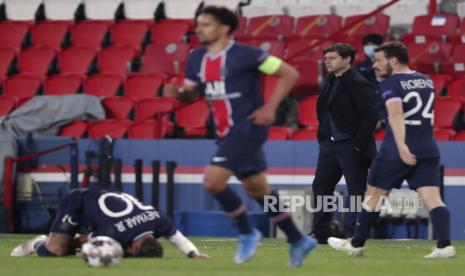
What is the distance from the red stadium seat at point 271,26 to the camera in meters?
20.9

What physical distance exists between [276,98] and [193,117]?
918 cm

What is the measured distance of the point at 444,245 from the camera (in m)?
11.5

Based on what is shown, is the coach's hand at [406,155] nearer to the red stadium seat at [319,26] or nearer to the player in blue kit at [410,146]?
the player in blue kit at [410,146]

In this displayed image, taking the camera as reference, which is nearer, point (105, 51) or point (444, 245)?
point (444, 245)

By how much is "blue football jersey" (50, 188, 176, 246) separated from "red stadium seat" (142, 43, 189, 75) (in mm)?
9368

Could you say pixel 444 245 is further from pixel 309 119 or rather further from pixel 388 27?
pixel 388 27

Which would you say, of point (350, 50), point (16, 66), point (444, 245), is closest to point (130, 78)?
point (16, 66)

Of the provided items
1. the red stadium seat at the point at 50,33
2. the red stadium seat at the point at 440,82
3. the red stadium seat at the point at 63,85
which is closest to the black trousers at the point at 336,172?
the red stadium seat at the point at 440,82

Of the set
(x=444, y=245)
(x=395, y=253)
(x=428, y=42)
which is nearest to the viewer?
(x=444, y=245)

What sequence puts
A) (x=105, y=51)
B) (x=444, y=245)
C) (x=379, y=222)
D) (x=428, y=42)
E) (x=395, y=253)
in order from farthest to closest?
(x=105, y=51)
(x=428, y=42)
(x=379, y=222)
(x=395, y=253)
(x=444, y=245)

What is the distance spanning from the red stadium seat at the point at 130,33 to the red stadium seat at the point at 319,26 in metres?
2.32

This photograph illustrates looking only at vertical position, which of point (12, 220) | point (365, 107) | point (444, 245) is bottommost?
point (12, 220)

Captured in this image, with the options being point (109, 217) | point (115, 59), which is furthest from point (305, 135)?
point (109, 217)

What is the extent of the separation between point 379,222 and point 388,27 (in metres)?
4.16
